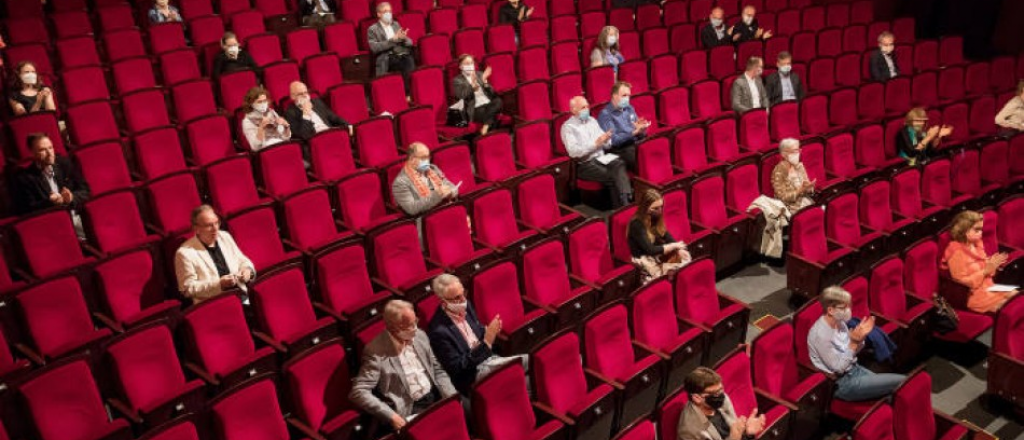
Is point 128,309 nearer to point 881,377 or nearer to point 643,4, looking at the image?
point 881,377

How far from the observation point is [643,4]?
16.9ft

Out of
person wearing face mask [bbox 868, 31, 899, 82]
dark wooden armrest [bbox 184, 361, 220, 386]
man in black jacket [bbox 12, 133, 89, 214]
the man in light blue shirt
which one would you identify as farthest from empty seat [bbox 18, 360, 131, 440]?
person wearing face mask [bbox 868, 31, 899, 82]

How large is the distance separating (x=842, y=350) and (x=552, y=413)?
2.98 ft

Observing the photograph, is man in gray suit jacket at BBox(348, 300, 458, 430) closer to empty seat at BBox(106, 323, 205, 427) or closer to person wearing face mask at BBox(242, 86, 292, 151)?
empty seat at BBox(106, 323, 205, 427)

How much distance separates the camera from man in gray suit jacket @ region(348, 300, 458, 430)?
7.02 ft

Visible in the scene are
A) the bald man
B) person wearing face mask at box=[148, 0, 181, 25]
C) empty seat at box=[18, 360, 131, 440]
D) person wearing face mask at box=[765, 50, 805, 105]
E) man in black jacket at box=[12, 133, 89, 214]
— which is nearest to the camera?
empty seat at box=[18, 360, 131, 440]

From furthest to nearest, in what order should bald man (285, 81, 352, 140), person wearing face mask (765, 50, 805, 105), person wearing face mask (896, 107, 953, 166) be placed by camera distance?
1. person wearing face mask (765, 50, 805, 105)
2. person wearing face mask (896, 107, 953, 166)
3. bald man (285, 81, 352, 140)

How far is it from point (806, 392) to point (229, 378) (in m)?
1.55

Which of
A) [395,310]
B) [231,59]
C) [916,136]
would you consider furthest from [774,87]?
[395,310]

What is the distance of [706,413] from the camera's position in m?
2.12

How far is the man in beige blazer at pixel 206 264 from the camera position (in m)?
2.43

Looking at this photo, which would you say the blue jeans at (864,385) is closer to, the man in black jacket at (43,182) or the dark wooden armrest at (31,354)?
the dark wooden armrest at (31,354)


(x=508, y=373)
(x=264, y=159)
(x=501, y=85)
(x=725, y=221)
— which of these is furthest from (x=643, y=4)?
(x=508, y=373)

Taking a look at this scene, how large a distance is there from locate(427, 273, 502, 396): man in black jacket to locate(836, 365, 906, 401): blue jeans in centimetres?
104
